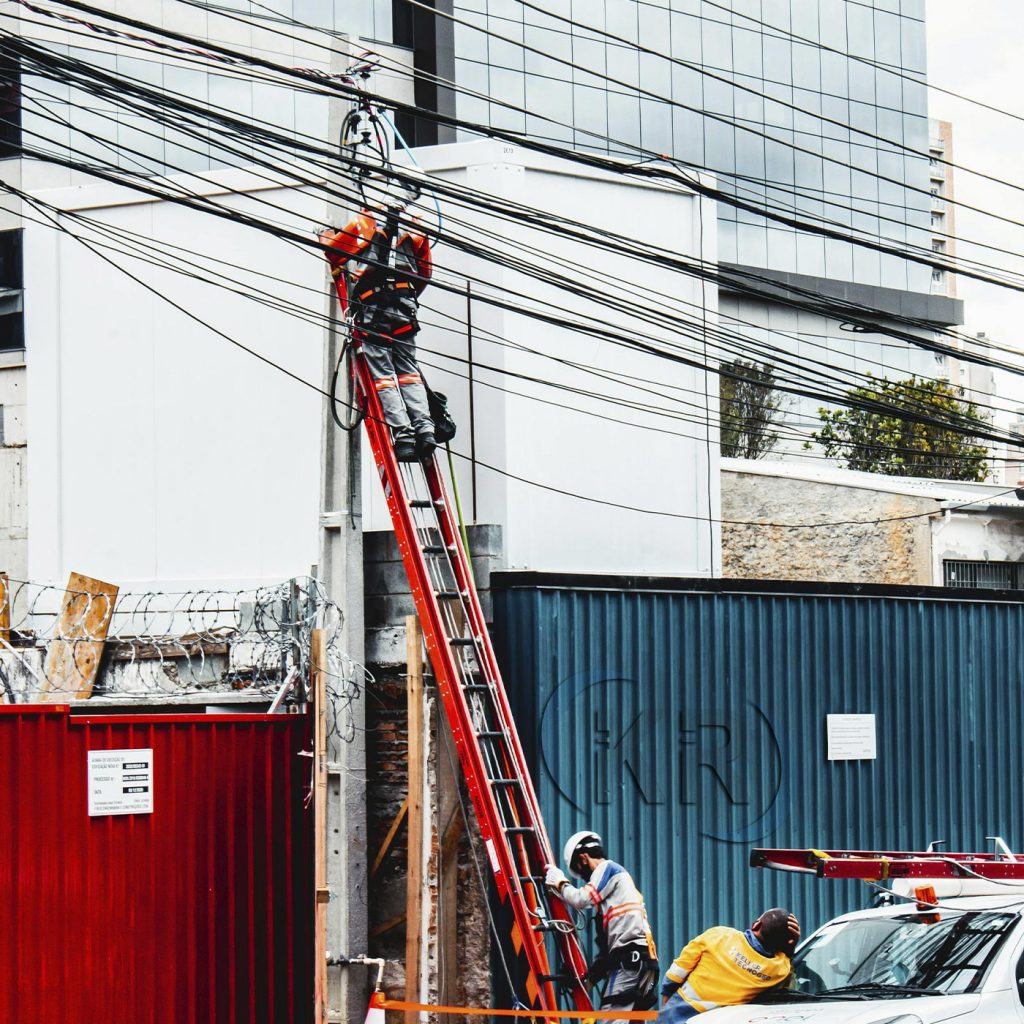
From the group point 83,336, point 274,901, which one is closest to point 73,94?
point 83,336

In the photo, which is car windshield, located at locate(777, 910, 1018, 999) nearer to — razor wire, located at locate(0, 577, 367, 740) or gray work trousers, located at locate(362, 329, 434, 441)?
razor wire, located at locate(0, 577, 367, 740)

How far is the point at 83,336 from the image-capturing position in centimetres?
1416

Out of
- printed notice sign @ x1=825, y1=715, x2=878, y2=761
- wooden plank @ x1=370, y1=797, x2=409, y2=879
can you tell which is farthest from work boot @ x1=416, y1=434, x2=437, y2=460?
printed notice sign @ x1=825, y1=715, x2=878, y2=761

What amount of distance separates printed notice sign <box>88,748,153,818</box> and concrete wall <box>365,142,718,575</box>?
3669 mm

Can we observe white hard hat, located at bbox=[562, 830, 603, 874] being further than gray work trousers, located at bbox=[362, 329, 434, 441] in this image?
No

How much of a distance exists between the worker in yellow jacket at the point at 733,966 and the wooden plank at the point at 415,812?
191cm

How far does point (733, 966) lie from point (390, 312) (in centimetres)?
493

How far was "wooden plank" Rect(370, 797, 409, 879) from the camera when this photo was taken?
10.4m

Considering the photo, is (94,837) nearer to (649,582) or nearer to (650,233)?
(649,582)

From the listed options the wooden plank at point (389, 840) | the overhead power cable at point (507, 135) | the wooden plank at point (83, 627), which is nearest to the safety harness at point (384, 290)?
the overhead power cable at point (507, 135)

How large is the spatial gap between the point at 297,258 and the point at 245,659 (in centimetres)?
381

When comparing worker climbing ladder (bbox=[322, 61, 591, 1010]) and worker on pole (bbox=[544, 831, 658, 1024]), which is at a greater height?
worker climbing ladder (bbox=[322, 61, 591, 1010])

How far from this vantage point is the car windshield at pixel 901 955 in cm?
789

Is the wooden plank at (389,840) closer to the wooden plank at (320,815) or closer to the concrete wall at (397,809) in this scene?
the concrete wall at (397,809)
